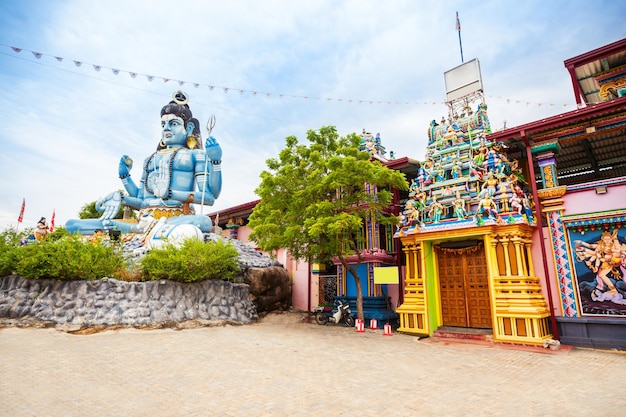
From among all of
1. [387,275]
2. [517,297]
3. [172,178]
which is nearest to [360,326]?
[387,275]

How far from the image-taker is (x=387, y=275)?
12.6 metres

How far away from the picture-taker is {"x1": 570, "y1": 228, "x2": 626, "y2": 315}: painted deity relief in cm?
936

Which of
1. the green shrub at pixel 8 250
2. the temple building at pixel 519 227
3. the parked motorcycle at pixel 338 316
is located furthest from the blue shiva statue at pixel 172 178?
the temple building at pixel 519 227

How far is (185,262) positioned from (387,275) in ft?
22.6

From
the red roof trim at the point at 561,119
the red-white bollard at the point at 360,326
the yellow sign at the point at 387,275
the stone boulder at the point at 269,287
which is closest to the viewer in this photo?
the red roof trim at the point at 561,119

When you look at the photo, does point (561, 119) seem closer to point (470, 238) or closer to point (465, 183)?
point (465, 183)

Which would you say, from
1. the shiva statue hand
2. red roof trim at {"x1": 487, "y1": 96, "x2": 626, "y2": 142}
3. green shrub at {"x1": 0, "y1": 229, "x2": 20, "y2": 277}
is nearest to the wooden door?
red roof trim at {"x1": 487, "y1": 96, "x2": 626, "y2": 142}

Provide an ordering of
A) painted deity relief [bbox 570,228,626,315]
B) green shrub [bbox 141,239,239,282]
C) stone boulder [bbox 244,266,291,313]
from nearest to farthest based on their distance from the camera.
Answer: painted deity relief [bbox 570,228,626,315]
green shrub [bbox 141,239,239,282]
stone boulder [bbox 244,266,291,313]

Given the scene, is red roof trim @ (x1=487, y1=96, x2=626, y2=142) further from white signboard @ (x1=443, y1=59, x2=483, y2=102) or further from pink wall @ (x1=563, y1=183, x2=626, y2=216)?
white signboard @ (x1=443, y1=59, x2=483, y2=102)

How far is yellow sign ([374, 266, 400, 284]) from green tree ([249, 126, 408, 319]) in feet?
2.32

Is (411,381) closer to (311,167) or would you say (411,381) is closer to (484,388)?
(484,388)

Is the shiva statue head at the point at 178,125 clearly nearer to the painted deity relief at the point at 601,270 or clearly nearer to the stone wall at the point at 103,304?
the stone wall at the point at 103,304

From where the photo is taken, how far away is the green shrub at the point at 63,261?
426 inches

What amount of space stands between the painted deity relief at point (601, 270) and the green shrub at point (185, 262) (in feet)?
36.4
